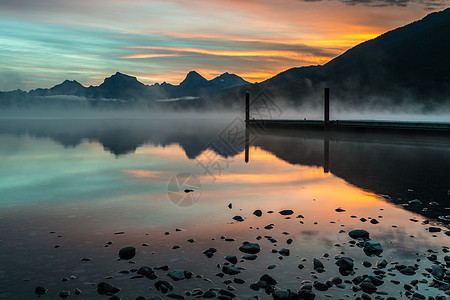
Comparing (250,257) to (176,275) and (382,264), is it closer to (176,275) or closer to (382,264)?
(176,275)

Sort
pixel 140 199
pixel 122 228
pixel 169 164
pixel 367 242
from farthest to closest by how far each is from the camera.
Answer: pixel 169 164 → pixel 140 199 → pixel 122 228 → pixel 367 242

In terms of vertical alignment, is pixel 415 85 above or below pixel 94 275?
above

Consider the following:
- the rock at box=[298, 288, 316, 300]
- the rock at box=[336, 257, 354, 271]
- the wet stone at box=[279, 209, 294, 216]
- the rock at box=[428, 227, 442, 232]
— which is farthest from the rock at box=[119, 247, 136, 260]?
the rock at box=[428, 227, 442, 232]

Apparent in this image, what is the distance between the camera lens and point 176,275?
7.96 metres

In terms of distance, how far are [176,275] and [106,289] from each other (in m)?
1.35

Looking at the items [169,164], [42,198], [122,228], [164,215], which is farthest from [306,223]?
[169,164]

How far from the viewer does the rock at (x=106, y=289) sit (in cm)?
734

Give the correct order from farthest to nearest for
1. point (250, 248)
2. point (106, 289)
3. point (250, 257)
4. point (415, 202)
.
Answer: point (415, 202)
point (250, 248)
point (250, 257)
point (106, 289)

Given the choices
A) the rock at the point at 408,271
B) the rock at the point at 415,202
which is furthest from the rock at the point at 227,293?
the rock at the point at 415,202

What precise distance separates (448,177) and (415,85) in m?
176

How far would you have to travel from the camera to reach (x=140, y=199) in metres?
15.5

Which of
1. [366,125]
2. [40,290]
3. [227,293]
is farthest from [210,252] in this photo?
[366,125]

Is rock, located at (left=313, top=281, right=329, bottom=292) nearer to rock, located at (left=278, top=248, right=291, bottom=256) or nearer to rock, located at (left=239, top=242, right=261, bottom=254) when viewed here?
rock, located at (left=278, top=248, right=291, bottom=256)

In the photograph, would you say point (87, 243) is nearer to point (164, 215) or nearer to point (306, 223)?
point (164, 215)
